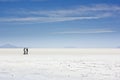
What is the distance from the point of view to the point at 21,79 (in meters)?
13.4

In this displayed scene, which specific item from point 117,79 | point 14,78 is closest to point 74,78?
point 117,79

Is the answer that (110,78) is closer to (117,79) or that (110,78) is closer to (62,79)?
(117,79)

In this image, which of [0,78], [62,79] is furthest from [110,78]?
[0,78]

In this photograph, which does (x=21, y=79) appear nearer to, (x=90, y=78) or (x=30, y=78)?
(x=30, y=78)

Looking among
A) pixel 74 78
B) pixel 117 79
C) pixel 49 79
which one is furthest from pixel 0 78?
pixel 117 79

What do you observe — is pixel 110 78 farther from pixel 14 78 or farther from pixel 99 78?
→ pixel 14 78

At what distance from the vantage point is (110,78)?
535 inches

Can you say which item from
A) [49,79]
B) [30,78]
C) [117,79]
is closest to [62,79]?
[49,79]

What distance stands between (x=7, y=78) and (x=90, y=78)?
425 cm

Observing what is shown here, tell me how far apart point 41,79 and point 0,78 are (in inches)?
83.2

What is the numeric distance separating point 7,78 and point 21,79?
2.52 ft

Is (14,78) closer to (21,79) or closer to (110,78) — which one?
(21,79)

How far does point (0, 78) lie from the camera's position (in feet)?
44.5

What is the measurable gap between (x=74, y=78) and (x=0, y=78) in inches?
150
